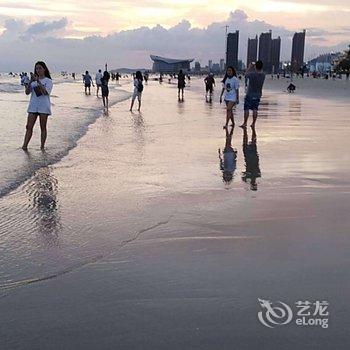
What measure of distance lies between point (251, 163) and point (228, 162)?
38 centimetres

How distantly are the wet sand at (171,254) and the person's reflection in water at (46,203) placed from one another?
0.05 ft

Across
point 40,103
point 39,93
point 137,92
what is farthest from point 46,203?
point 137,92

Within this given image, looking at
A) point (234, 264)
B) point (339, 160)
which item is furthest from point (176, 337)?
point (339, 160)

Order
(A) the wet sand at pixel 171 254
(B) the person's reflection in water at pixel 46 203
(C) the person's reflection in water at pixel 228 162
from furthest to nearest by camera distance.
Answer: (C) the person's reflection in water at pixel 228 162
(B) the person's reflection in water at pixel 46 203
(A) the wet sand at pixel 171 254

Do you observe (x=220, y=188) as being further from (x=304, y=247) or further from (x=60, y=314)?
(x=60, y=314)

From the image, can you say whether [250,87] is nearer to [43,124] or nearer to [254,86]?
[254,86]

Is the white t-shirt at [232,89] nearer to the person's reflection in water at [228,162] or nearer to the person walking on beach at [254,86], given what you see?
the person walking on beach at [254,86]

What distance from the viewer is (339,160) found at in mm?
8727

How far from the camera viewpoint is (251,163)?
8.42 metres

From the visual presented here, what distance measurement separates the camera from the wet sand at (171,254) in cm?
297

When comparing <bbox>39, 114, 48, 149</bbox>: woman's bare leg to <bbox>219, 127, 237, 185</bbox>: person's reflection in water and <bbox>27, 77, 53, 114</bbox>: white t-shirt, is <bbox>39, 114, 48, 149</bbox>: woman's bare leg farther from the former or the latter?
<bbox>219, 127, 237, 185</bbox>: person's reflection in water

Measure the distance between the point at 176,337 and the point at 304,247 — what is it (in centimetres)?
183

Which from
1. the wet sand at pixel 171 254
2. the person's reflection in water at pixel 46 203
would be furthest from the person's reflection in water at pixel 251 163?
the person's reflection in water at pixel 46 203

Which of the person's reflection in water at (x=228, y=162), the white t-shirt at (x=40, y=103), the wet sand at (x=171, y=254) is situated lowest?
the person's reflection in water at (x=228, y=162)
